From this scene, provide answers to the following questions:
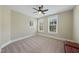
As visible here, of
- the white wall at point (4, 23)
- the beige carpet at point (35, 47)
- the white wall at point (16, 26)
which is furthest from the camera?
the white wall at point (16, 26)

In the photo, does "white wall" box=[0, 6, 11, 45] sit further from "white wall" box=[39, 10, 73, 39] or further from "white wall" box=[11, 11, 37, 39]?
"white wall" box=[39, 10, 73, 39]

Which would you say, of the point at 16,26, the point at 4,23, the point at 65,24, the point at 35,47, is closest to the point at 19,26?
the point at 16,26

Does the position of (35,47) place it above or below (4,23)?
below

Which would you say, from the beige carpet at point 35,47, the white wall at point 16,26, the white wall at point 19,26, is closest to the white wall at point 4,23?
the white wall at point 16,26

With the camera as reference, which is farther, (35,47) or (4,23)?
(4,23)

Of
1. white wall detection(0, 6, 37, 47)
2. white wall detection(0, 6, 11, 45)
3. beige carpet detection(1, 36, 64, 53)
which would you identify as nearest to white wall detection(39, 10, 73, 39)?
beige carpet detection(1, 36, 64, 53)

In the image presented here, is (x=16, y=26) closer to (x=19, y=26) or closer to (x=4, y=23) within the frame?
(x=19, y=26)

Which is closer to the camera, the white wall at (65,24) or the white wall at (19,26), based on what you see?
the white wall at (65,24)

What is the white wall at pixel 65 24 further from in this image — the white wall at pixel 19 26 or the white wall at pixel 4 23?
the white wall at pixel 4 23

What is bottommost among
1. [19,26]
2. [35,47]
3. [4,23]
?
[35,47]

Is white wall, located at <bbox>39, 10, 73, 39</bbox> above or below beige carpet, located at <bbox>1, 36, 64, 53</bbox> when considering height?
above
